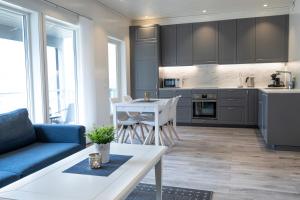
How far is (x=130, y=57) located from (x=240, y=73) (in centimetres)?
291

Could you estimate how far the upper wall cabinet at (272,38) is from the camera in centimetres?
605

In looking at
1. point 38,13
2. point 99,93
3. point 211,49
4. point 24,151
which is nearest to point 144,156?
point 24,151

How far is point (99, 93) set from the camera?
5.38 metres

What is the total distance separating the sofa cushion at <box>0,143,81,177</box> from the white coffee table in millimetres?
499

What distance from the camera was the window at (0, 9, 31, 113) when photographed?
136 inches

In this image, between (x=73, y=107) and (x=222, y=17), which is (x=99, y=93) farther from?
(x=222, y=17)

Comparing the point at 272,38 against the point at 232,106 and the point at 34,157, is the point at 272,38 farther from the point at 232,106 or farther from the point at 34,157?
the point at 34,157

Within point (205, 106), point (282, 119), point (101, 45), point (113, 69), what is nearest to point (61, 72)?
point (101, 45)

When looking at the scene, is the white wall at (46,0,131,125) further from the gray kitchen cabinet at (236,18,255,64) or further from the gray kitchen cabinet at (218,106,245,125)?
the gray kitchen cabinet at (236,18,255,64)

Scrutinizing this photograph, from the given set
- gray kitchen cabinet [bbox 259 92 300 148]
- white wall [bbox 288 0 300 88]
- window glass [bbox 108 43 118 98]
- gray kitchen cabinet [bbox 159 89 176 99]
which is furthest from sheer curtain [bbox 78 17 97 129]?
white wall [bbox 288 0 300 88]

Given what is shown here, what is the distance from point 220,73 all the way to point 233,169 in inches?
153

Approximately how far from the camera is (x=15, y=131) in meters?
2.86

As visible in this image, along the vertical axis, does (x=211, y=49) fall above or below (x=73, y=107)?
above

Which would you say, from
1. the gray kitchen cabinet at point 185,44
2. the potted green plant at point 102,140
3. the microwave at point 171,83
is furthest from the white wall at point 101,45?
the potted green plant at point 102,140
